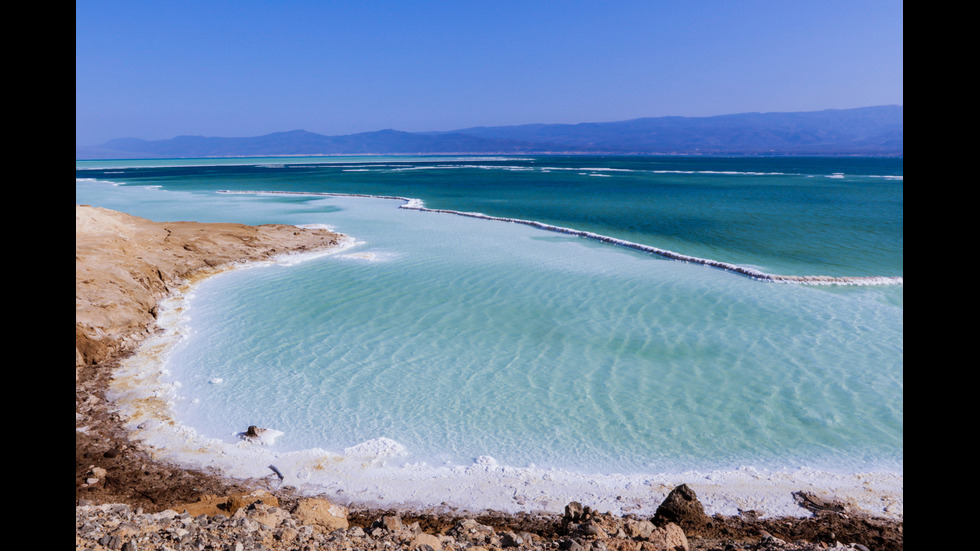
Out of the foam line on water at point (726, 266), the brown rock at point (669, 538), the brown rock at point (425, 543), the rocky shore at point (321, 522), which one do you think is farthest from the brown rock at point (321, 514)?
the foam line on water at point (726, 266)

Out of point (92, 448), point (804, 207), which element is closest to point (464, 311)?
point (92, 448)

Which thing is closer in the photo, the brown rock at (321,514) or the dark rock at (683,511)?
the brown rock at (321,514)

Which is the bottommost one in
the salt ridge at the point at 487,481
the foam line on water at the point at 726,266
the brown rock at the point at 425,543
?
the salt ridge at the point at 487,481

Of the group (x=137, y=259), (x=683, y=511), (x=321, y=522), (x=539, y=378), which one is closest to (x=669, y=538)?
(x=683, y=511)

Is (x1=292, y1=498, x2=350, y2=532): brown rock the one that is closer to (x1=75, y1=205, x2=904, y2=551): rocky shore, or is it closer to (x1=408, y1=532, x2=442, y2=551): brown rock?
(x1=75, y1=205, x2=904, y2=551): rocky shore

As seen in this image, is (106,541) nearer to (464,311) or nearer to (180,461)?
(180,461)

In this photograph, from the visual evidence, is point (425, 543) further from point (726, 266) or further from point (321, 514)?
point (726, 266)

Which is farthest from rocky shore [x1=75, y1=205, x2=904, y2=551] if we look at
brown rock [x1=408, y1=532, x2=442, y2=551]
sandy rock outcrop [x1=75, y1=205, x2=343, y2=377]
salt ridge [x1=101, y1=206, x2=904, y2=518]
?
sandy rock outcrop [x1=75, y1=205, x2=343, y2=377]

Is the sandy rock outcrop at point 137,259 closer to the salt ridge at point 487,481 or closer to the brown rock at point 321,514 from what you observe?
the salt ridge at point 487,481
